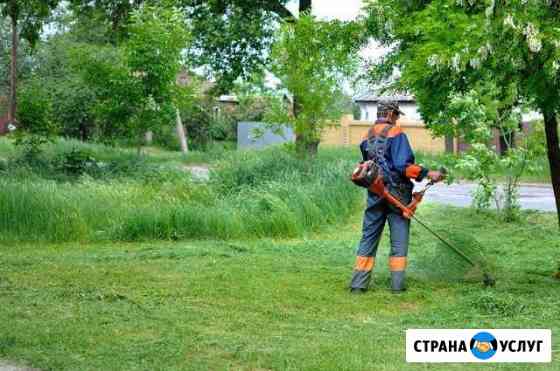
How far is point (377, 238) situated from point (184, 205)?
5.60 metres

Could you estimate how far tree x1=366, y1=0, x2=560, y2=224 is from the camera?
850 cm

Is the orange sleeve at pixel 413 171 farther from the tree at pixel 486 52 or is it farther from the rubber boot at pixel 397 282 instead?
the rubber boot at pixel 397 282

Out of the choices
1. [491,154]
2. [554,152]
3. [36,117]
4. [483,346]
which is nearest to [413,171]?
[554,152]

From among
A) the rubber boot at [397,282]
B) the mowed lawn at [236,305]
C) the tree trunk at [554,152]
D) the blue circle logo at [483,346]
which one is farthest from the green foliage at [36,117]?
the blue circle logo at [483,346]

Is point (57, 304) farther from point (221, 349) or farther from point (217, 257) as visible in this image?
point (217, 257)

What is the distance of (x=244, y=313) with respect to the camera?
851cm

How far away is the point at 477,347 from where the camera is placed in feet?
22.7

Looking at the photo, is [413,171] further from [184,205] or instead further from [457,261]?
[184,205]

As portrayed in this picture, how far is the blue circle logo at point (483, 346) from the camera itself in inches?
270

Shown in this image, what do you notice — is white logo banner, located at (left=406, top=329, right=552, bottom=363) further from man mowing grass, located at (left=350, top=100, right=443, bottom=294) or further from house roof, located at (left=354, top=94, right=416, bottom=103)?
house roof, located at (left=354, top=94, right=416, bottom=103)

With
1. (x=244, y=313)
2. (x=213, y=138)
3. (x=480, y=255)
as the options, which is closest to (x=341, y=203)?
(x=480, y=255)

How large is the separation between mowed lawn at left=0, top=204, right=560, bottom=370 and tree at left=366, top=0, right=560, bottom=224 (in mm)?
1924

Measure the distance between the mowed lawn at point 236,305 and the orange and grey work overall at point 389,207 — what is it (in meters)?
0.25

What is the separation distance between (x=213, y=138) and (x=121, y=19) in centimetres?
1918
